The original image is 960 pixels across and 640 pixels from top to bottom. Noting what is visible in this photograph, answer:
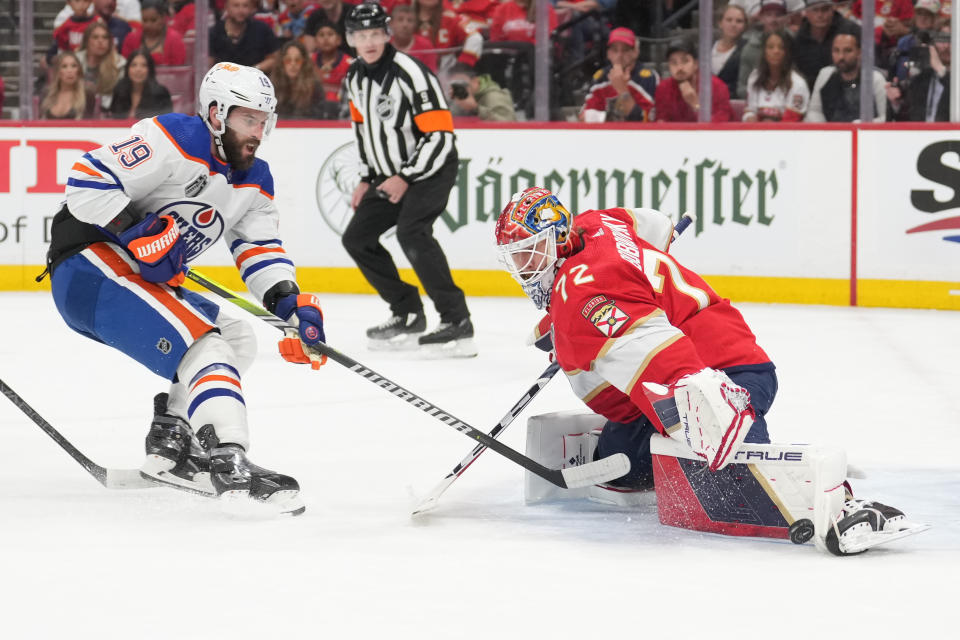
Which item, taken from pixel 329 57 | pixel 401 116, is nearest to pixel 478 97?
pixel 329 57

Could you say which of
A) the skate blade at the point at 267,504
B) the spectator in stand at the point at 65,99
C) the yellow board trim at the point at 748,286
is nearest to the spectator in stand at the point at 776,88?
the yellow board trim at the point at 748,286

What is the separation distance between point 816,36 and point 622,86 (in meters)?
0.98

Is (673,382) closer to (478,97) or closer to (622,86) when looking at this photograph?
(622,86)

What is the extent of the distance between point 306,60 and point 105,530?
4927 millimetres

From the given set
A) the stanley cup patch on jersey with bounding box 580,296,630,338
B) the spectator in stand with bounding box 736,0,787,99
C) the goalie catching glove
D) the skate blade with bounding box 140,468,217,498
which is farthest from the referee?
the goalie catching glove

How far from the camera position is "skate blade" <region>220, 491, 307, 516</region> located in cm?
305

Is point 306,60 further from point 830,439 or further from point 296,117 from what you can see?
point 830,439

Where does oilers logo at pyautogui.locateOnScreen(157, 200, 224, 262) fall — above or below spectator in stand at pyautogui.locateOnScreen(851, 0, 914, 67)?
below

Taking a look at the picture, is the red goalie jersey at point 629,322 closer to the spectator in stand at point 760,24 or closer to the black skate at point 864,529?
the black skate at point 864,529

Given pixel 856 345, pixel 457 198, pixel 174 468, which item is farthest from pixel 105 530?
pixel 457 198

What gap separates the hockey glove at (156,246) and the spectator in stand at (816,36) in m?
4.40

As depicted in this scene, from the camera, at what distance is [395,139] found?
5.79 metres

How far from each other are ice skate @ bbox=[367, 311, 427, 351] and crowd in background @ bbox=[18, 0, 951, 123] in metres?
1.80

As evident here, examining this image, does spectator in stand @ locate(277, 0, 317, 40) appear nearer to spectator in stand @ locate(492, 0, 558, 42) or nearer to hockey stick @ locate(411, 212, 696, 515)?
spectator in stand @ locate(492, 0, 558, 42)
